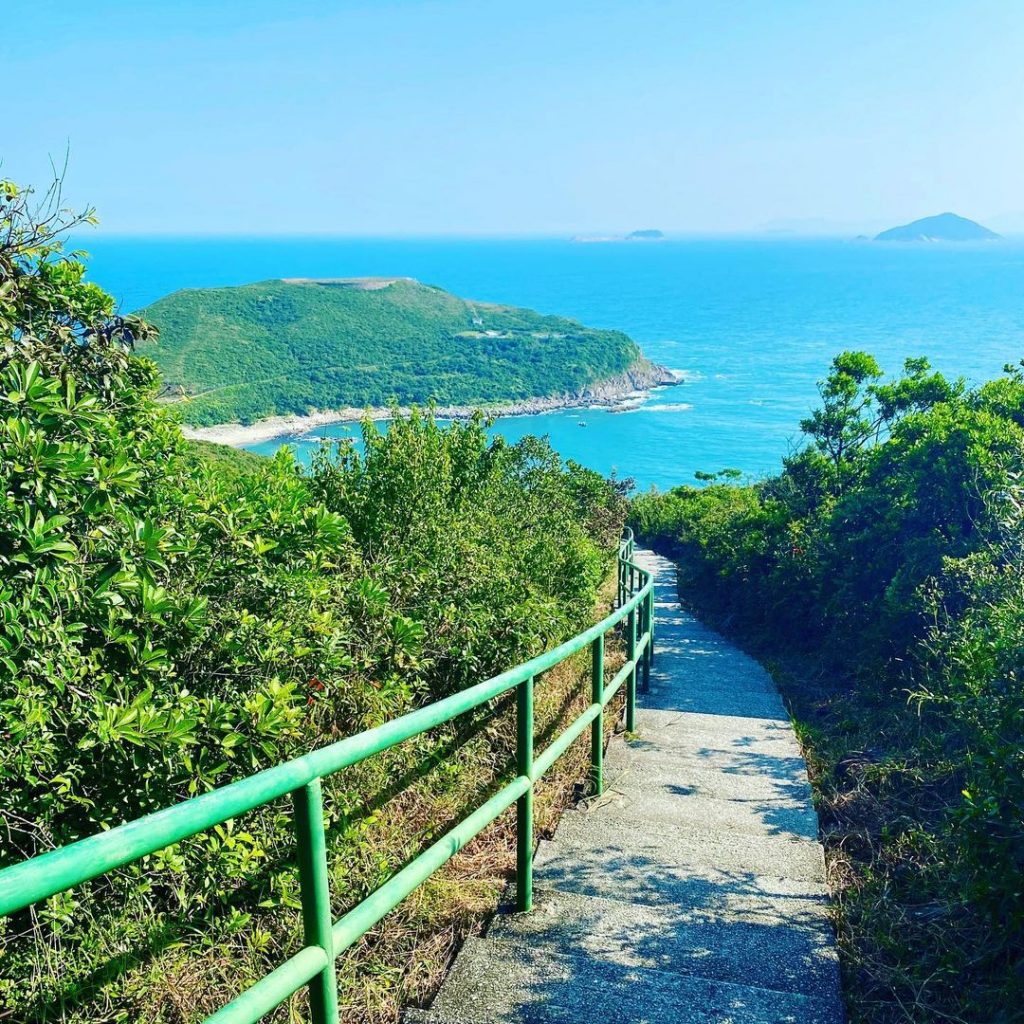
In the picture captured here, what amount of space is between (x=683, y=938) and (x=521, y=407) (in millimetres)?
107341

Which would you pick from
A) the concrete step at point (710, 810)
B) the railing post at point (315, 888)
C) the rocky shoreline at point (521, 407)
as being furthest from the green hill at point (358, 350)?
the railing post at point (315, 888)

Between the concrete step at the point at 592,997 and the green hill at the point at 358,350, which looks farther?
the green hill at the point at 358,350

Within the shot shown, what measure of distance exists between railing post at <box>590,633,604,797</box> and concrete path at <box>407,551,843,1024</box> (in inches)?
3.9

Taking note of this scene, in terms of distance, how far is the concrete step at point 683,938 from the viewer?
2.73 meters

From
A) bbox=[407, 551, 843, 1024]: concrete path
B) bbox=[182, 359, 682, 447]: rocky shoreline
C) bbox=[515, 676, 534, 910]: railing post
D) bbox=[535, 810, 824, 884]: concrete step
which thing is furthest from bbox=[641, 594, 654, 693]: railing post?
bbox=[182, 359, 682, 447]: rocky shoreline

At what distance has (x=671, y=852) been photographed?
3582 mm

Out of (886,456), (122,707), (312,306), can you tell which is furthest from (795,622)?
(312,306)

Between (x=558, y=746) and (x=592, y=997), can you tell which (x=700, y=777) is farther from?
(x=592, y=997)

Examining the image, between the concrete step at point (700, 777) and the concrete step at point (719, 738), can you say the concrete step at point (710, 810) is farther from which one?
the concrete step at point (719, 738)

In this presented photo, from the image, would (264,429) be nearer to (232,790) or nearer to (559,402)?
(559,402)

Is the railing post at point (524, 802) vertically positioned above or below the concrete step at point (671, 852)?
above

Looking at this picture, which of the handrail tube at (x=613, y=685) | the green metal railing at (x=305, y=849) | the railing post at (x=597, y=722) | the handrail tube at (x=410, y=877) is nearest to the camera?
the green metal railing at (x=305, y=849)

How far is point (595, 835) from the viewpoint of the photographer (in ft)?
12.1

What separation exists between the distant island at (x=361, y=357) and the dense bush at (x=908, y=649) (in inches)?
3201
